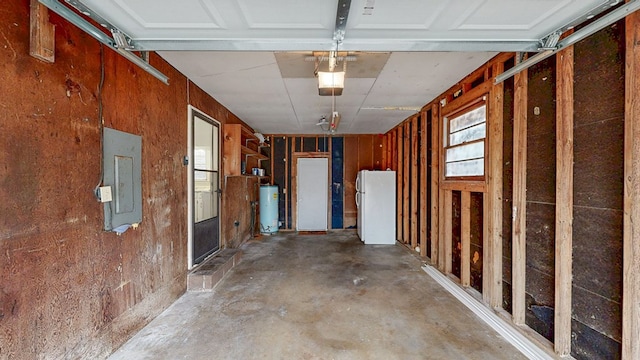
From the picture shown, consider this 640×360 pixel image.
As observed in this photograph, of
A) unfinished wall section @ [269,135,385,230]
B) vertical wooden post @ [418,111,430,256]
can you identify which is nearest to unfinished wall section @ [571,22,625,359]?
vertical wooden post @ [418,111,430,256]

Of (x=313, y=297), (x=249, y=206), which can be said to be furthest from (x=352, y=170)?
(x=313, y=297)

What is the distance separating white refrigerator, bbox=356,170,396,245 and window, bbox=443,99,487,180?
1866mm

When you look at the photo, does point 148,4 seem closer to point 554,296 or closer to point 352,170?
point 554,296

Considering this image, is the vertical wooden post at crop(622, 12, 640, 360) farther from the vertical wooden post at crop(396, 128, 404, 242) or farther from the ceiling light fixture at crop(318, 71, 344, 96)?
the vertical wooden post at crop(396, 128, 404, 242)

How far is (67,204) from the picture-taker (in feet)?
5.31

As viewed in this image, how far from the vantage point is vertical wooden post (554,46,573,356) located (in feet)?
5.93

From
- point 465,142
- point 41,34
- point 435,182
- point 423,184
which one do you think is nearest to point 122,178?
point 41,34

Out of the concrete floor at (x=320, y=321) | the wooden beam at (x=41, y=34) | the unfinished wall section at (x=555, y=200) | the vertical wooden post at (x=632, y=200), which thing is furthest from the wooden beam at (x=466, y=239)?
the wooden beam at (x=41, y=34)

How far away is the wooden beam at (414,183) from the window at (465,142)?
43.7 inches

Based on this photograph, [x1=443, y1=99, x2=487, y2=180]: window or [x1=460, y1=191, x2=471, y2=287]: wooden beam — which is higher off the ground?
[x1=443, y1=99, x2=487, y2=180]: window

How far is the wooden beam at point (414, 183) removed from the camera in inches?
185

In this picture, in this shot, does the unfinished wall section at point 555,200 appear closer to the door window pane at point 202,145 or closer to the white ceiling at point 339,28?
the white ceiling at point 339,28

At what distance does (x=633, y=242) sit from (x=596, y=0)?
1.32 m

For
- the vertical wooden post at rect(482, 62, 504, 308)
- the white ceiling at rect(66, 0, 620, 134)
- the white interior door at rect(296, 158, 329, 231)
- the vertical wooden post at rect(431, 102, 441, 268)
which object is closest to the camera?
the white ceiling at rect(66, 0, 620, 134)
